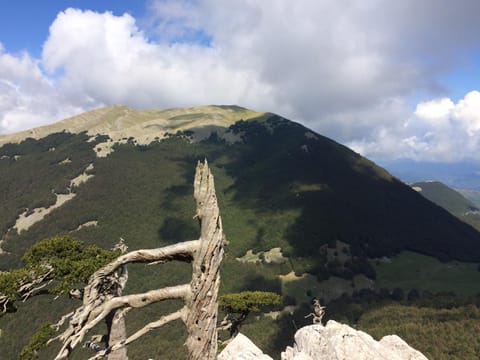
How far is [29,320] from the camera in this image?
128m

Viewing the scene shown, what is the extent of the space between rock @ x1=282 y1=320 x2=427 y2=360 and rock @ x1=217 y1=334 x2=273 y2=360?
8.66 feet

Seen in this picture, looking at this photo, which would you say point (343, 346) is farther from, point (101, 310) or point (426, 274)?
point (426, 274)

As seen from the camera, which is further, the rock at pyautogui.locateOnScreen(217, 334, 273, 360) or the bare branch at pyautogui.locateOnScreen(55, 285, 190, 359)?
the rock at pyautogui.locateOnScreen(217, 334, 273, 360)

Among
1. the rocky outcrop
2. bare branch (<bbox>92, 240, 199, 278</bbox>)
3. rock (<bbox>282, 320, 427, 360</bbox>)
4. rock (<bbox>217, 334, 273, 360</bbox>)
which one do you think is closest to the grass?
rock (<bbox>282, 320, 427, 360</bbox>)

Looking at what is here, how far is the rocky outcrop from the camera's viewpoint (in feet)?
78.6

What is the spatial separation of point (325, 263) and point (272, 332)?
61.9m

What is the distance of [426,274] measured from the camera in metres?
148

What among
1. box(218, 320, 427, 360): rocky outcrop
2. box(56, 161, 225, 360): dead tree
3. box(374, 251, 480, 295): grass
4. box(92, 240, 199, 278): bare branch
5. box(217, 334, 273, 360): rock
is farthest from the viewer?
box(374, 251, 480, 295): grass

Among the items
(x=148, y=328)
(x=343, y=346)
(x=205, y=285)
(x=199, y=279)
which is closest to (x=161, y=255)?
(x=199, y=279)

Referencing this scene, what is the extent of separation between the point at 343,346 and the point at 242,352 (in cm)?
764

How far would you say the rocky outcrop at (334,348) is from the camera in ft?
78.6

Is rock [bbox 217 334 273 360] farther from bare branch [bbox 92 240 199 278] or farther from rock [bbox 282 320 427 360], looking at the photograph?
bare branch [bbox 92 240 199 278]

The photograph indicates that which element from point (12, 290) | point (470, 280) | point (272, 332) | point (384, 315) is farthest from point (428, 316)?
point (12, 290)

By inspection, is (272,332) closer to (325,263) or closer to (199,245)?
(325,263)
